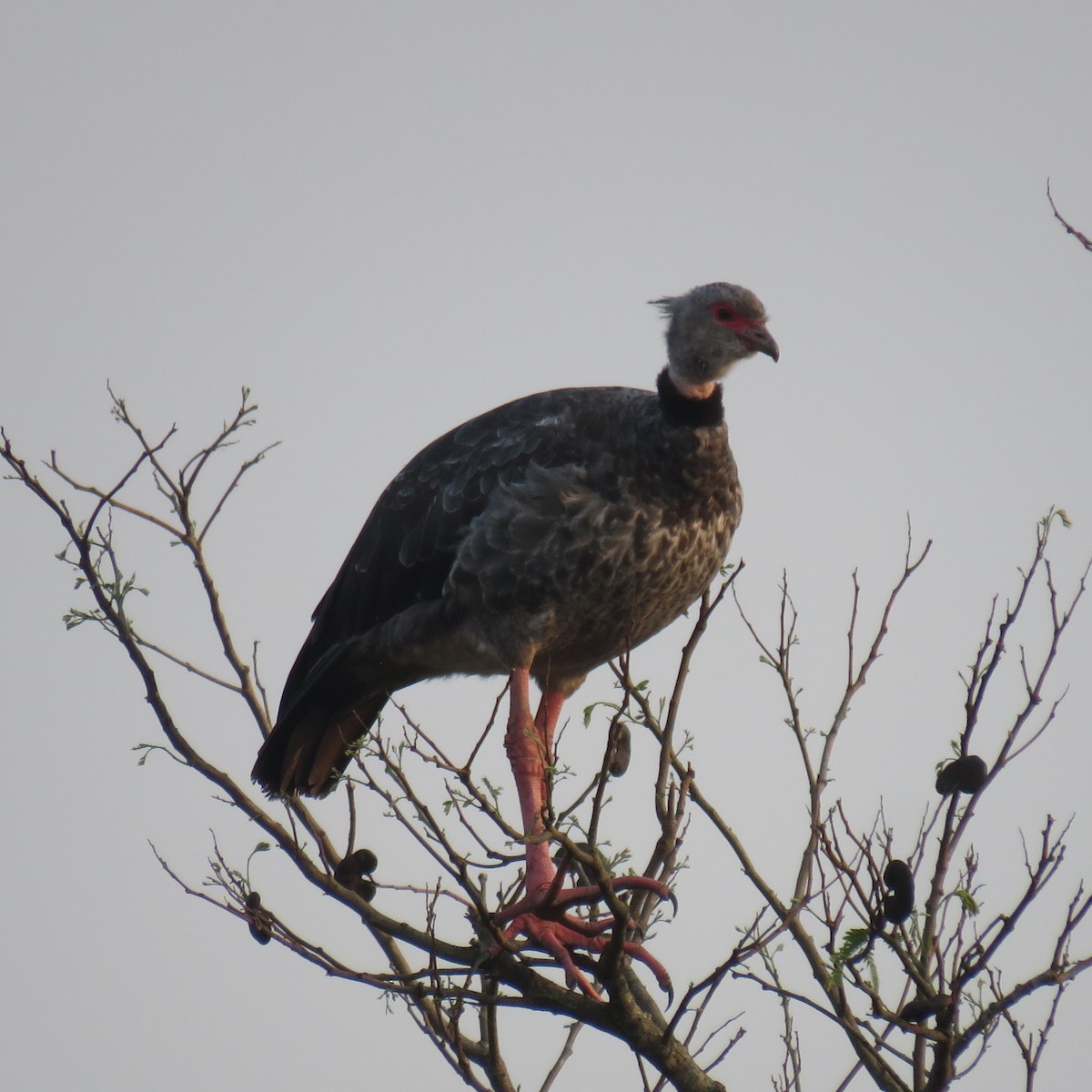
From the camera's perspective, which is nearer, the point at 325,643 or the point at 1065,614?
the point at 1065,614

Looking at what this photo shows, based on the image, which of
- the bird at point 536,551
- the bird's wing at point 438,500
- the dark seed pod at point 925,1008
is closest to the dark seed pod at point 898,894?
the dark seed pod at point 925,1008

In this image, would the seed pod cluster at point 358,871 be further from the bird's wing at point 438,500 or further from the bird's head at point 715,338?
the bird's head at point 715,338

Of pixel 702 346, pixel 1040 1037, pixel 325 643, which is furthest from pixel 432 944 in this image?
pixel 702 346

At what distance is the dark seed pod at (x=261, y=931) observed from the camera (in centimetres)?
375

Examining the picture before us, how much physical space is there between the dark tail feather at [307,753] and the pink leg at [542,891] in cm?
68

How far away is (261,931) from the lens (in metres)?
3.76

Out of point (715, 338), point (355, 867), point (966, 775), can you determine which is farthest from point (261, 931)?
point (715, 338)

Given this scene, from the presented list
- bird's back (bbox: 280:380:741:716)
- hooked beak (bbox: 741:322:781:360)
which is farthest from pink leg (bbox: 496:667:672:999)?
hooked beak (bbox: 741:322:781:360)

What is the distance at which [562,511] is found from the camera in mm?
4906

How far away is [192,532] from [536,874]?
144 centimetres

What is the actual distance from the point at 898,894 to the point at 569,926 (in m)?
1.19

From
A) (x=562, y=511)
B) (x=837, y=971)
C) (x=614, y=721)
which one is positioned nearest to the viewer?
(x=614, y=721)

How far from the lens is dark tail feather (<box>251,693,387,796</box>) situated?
5289 mm

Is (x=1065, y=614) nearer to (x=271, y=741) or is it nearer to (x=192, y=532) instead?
(x=192, y=532)
